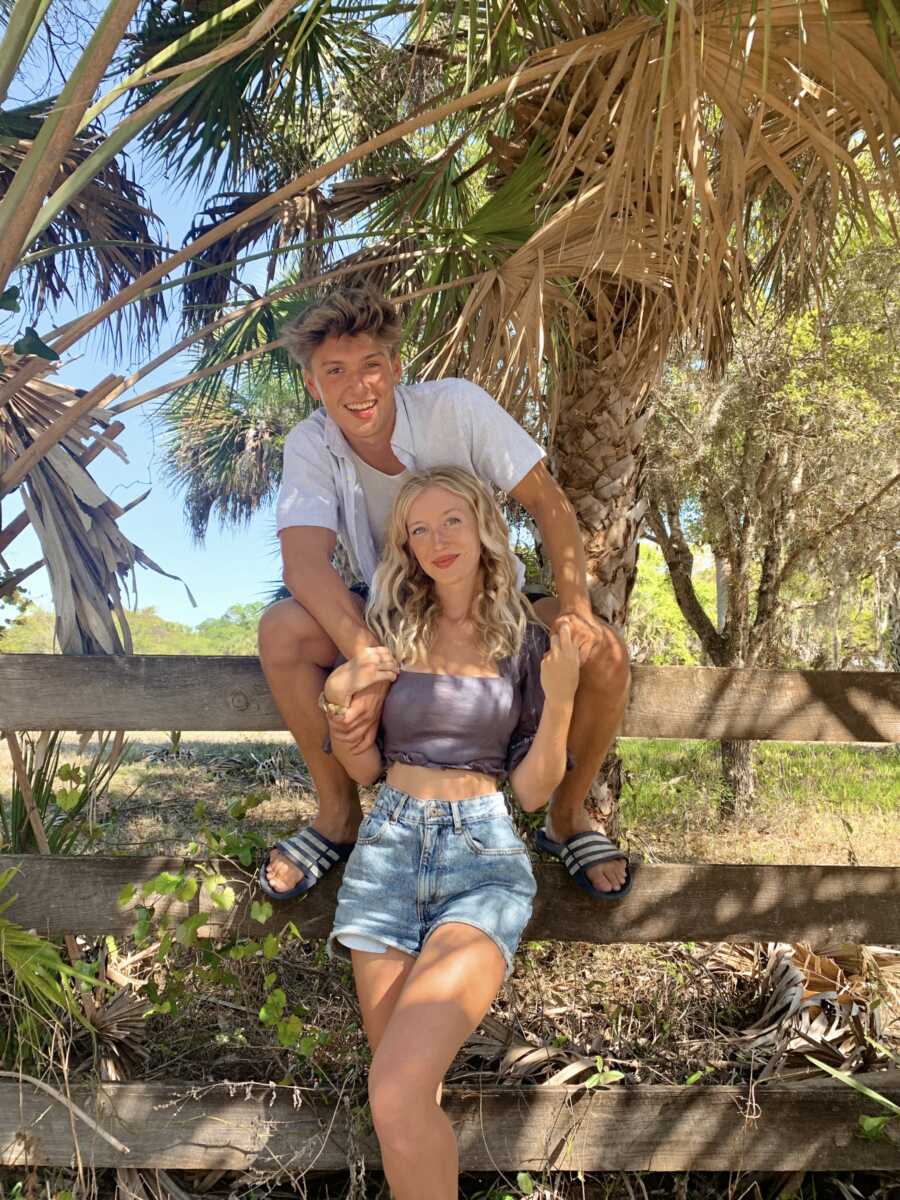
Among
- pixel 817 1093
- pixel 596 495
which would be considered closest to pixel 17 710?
pixel 817 1093

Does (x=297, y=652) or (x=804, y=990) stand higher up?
(x=297, y=652)

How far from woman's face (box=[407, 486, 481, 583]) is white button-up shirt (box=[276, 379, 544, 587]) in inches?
8.3

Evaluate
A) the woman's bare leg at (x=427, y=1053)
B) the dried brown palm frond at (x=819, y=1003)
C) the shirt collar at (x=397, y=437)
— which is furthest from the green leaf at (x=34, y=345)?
the dried brown palm frond at (x=819, y=1003)

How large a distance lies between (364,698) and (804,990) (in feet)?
5.72

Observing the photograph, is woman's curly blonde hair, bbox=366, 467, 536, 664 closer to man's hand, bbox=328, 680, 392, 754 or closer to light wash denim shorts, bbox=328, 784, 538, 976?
man's hand, bbox=328, 680, 392, 754

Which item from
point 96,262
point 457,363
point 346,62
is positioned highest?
point 346,62

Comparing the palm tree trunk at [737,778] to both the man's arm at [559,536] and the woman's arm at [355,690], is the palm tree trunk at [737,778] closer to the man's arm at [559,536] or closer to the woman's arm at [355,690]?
the man's arm at [559,536]

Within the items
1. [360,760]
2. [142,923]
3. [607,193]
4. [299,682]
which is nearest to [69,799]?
[142,923]

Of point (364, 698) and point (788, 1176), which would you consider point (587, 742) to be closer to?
point (364, 698)

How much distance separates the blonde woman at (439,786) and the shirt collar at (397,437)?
0.62 ft

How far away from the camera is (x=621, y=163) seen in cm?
277

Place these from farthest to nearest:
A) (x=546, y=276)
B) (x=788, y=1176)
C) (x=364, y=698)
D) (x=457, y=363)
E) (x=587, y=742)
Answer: (x=457, y=363) < (x=546, y=276) < (x=788, y=1176) < (x=587, y=742) < (x=364, y=698)

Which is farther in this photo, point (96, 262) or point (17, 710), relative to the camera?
point (96, 262)

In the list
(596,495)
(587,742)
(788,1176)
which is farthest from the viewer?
(596,495)
